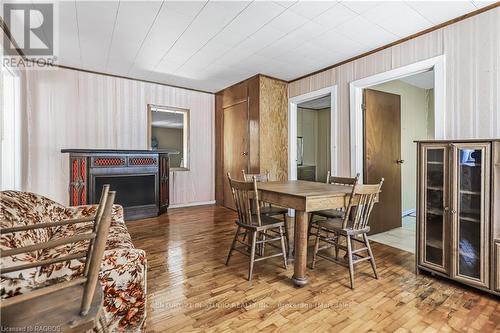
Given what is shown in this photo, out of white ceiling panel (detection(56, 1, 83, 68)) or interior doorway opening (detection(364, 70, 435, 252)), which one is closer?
white ceiling panel (detection(56, 1, 83, 68))

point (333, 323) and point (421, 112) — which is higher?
point (421, 112)

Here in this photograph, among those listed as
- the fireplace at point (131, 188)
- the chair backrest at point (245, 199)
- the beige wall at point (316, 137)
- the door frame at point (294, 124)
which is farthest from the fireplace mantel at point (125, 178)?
the beige wall at point (316, 137)

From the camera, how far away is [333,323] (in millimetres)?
1683

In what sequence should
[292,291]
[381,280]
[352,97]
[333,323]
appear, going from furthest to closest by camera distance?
1. [352,97]
2. [381,280]
3. [292,291]
4. [333,323]

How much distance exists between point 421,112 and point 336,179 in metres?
3.03

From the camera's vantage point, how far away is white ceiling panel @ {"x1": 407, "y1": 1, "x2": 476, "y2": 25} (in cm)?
235

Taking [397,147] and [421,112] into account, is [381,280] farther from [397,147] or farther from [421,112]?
[421,112]

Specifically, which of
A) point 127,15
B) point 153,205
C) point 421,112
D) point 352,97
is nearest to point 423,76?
point 421,112

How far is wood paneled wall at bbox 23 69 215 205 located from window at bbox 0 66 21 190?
438 millimetres

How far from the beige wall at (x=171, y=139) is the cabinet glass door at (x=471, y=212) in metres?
4.68

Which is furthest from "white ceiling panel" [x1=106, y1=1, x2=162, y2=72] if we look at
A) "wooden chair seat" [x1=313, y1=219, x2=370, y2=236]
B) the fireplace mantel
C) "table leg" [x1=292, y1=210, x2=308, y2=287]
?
"wooden chair seat" [x1=313, y1=219, x2=370, y2=236]

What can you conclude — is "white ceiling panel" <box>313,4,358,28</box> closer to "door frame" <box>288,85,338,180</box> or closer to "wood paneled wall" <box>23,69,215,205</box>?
"door frame" <box>288,85,338,180</box>

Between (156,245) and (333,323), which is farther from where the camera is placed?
(156,245)

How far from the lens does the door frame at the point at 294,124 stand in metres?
3.85
